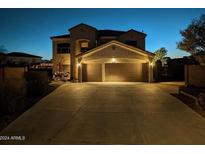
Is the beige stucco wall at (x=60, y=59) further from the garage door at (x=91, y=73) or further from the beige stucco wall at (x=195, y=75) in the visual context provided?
the beige stucco wall at (x=195, y=75)

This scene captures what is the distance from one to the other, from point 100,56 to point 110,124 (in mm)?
17454

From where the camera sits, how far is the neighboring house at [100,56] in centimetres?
2494

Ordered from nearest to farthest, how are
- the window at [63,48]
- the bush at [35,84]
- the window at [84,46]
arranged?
the bush at [35,84]
the window at [84,46]
the window at [63,48]

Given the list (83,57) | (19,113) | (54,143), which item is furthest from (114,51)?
(54,143)

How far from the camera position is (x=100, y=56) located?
25.3 meters

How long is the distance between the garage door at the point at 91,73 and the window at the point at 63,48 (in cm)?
366

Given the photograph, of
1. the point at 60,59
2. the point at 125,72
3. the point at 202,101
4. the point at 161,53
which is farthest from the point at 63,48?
the point at 202,101

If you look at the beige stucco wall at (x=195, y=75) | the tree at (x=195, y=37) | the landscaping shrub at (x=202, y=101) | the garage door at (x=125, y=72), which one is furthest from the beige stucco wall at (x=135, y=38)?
the landscaping shrub at (x=202, y=101)

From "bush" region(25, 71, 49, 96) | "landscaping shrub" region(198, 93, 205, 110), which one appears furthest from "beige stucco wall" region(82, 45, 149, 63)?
"landscaping shrub" region(198, 93, 205, 110)

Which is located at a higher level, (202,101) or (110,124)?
(202,101)

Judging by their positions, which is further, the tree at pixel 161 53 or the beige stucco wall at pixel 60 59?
the tree at pixel 161 53

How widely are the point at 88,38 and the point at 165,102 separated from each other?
1637 centimetres

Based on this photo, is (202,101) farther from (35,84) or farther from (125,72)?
(125,72)

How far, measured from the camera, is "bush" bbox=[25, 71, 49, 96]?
1428cm
